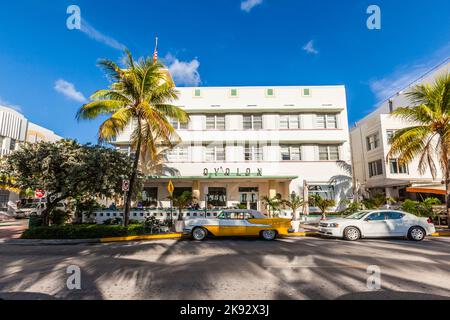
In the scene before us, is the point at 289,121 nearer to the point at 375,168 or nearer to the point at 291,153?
the point at 291,153

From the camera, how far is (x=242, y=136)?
22.2 m

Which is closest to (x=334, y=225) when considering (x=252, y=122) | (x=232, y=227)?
(x=232, y=227)

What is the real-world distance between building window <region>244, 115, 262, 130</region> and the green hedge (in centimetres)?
1491

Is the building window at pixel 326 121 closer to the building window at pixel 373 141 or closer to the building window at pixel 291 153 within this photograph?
the building window at pixel 291 153

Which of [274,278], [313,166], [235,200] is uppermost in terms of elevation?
[313,166]

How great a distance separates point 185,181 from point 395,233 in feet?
51.8

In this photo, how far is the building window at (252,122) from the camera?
2269cm

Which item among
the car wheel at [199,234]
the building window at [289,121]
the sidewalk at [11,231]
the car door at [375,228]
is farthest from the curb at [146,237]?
the building window at [289,121]

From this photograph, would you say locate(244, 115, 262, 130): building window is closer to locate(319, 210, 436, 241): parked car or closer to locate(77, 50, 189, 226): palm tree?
locate(77, 50, 189, 226): palm tree

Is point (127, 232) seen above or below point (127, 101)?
below
